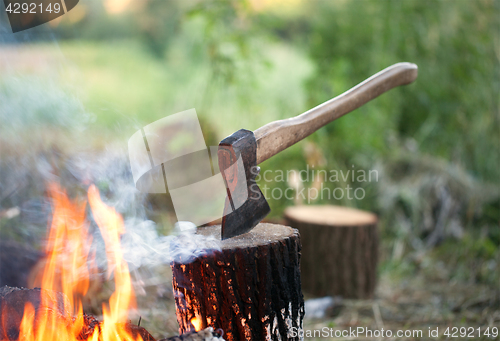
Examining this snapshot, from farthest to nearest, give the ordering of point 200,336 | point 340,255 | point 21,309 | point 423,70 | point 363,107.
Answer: point 423,70 < point 363,107 < point 340,255 < point 21,309 < point 200,336

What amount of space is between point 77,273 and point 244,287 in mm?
894

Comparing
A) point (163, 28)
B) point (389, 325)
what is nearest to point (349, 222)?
point (389, 325)

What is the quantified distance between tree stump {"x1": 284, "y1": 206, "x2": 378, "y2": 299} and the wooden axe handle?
128cm

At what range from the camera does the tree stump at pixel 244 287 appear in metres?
1.18

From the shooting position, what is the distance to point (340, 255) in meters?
2.76

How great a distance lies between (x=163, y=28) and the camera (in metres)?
7.38

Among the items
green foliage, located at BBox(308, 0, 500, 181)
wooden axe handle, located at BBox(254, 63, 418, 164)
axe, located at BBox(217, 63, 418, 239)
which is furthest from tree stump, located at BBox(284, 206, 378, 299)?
green foliage, located at BBox(308, 0, 500, 181)

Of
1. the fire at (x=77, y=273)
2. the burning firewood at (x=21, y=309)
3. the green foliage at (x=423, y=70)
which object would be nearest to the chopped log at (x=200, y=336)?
the fire at (x=77, y=273)

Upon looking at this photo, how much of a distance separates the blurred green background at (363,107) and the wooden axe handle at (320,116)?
107 cm

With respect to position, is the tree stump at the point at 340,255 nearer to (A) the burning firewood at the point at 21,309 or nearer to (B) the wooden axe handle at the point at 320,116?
(B) the wooden axe handle at the point at 320,116

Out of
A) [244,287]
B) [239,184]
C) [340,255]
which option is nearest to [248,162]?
[239,184]

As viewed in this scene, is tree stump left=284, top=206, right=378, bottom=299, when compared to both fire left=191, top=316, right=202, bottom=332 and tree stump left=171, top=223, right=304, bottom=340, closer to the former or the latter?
tree stump left=171, top=223, right=304, bottom=340

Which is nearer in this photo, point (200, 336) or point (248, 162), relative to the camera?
point (200, 336)

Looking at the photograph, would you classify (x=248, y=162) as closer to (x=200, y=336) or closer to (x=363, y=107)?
(x=200, y=336)
